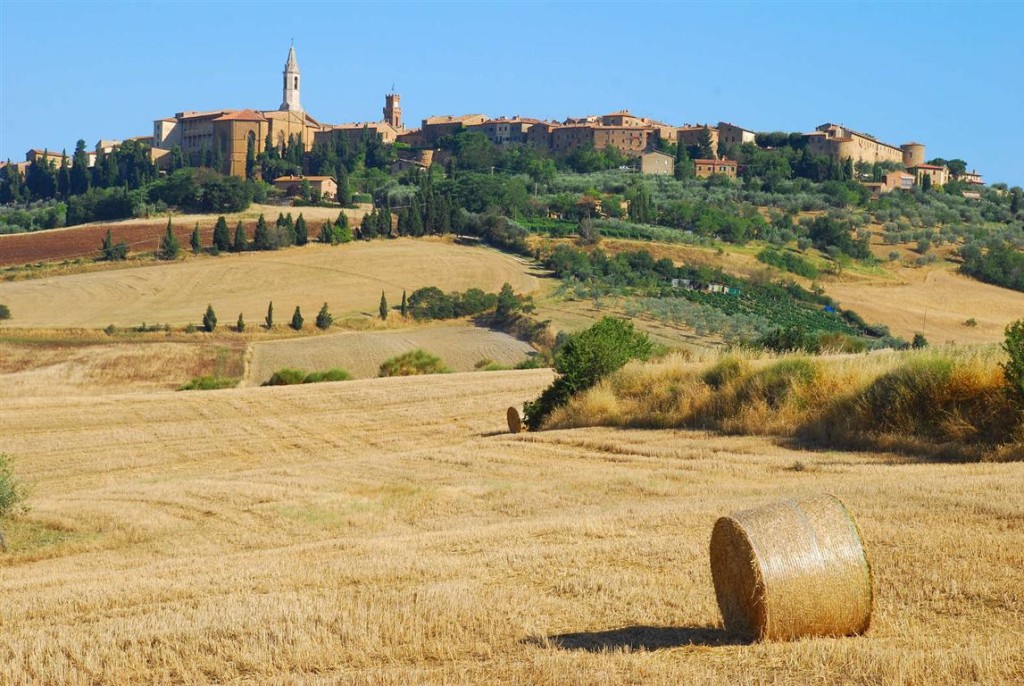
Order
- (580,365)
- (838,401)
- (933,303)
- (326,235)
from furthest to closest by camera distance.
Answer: (326,235) → (933,303) → (580,365) → (838,401)

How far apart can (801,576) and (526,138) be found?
596ft

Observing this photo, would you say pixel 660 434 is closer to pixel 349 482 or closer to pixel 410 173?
pixel 349 482

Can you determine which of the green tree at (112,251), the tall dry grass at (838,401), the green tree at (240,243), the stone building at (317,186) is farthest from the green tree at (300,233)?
the tall dry grass at (838,401)

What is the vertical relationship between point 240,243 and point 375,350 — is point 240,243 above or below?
above

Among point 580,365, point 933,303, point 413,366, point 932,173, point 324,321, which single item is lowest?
point 324,321

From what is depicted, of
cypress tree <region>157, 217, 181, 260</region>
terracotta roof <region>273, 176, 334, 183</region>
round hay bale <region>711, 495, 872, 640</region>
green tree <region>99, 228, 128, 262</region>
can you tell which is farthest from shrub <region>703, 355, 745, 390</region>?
terracotta roof <region>273, 176, 334, 183</region>

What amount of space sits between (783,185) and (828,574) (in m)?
143

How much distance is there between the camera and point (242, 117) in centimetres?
17375

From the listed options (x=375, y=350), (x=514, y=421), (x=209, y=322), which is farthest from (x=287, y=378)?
(x=209, y=322)

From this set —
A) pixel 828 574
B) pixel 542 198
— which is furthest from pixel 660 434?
pixel 542 198

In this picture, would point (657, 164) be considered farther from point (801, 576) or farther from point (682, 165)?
point (801, 576)

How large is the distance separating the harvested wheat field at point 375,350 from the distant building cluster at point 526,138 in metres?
93.2

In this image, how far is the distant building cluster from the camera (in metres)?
166

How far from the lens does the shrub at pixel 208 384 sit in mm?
49656
